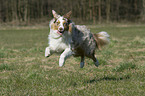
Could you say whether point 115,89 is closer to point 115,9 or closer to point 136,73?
point 136,73

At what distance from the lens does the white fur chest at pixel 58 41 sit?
6520 millimetres

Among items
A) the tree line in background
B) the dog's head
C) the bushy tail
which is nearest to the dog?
the dog's head

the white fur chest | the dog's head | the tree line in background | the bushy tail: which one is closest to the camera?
the dog's head

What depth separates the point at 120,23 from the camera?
164 feet

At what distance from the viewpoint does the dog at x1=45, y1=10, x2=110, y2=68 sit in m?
6.33

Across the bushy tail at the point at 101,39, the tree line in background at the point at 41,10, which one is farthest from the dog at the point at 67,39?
the tree line in background at the point at 41,10

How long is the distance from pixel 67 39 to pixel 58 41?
0.77 feet

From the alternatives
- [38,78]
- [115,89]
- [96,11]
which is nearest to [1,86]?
[38,78]

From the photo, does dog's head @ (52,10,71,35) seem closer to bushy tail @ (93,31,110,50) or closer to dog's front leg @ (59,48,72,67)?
dog's front leg @ (59,48,72,67)

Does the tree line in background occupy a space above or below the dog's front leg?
below

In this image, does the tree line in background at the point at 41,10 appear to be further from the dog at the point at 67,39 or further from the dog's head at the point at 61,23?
the dog's head at the point at 61,23

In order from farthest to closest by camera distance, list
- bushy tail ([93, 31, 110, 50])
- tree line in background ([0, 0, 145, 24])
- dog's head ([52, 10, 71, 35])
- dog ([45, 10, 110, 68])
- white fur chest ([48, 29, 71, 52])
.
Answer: tree line in background ([0, 0, 145, 24]) → bushy tail ([93, 31, 110, 50]) → white fur chest ([48, 29, 71, 52]) → dog ([45, 10, 110, 68]) → dog's head ([52, 10, 71, 35])

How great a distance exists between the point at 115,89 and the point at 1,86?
9.27 ft

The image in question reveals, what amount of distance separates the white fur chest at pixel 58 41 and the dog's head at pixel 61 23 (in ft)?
0.49
